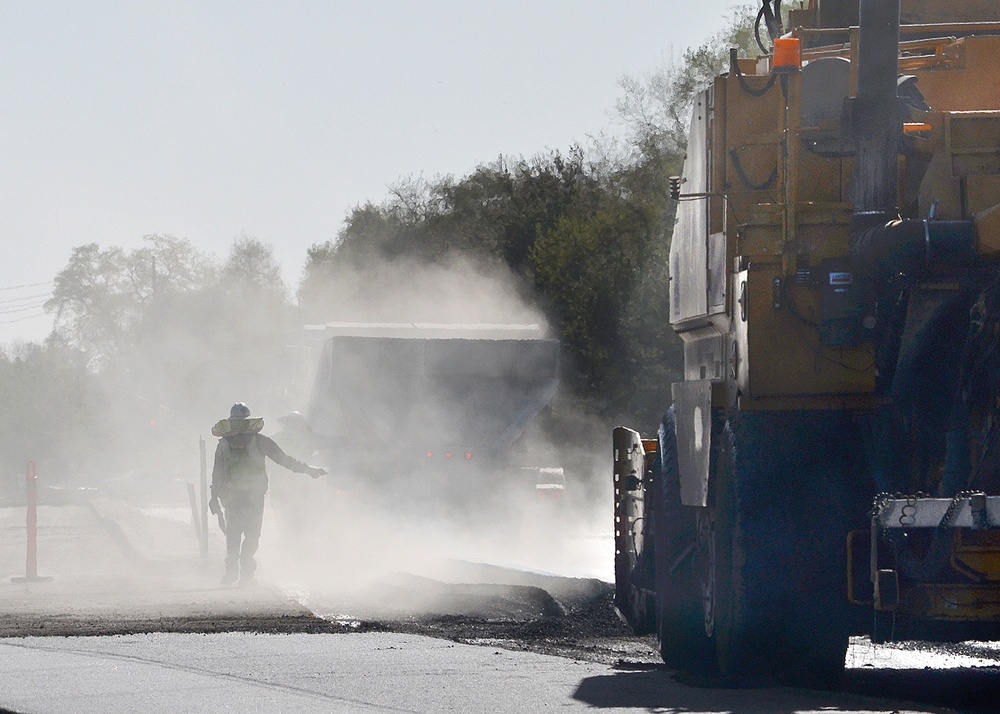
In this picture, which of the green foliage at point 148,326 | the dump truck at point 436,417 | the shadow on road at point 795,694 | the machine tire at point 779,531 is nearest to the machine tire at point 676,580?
the shadow on road at point 795,694

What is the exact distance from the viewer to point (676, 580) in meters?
8.53

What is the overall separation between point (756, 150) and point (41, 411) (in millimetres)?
101743

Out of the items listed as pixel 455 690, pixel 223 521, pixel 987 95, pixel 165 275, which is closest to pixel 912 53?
pixel 987 95

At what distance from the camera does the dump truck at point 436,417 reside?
798 inches

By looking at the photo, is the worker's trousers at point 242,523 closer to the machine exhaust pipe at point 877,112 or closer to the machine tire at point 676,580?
the machine tire at point 676,580

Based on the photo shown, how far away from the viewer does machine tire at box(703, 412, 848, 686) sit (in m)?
7.40

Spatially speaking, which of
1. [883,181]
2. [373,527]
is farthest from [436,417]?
[883,181]

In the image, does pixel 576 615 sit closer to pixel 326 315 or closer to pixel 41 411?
pixel 326 315

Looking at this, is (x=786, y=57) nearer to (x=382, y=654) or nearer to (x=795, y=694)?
(x=795, y=694)

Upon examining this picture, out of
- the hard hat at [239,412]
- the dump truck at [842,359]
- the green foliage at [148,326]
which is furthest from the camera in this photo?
the green foliage at [148,326]

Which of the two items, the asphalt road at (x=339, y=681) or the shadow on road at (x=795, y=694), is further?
the asphalt road at (x=339, y=681)

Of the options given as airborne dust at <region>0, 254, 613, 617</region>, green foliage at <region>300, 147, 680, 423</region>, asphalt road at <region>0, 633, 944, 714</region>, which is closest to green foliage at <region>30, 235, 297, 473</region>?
green foliage at <region>300, 147, 680, 423</region>

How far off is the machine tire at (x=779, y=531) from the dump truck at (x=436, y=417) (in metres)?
12.5

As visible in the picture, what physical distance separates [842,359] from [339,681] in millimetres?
2586
